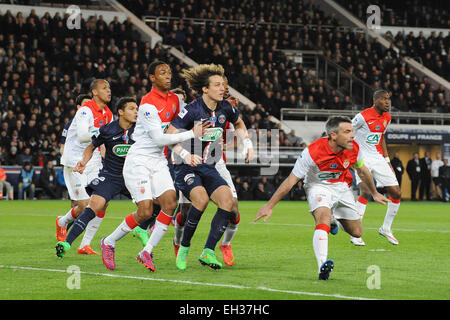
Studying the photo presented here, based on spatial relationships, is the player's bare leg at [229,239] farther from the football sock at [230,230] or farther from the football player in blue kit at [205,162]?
the football player in blue kit at [205,162]

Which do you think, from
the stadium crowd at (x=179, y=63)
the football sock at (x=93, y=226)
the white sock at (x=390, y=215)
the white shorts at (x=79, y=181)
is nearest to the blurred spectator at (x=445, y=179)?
the stadium crowd at (x=179, y=63)

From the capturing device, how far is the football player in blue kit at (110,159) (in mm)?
10406

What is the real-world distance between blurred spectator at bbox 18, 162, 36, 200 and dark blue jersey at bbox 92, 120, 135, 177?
1715 centimetres

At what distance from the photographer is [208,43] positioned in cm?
3550

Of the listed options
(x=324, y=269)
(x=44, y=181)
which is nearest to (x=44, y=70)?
(x=44, y=181)

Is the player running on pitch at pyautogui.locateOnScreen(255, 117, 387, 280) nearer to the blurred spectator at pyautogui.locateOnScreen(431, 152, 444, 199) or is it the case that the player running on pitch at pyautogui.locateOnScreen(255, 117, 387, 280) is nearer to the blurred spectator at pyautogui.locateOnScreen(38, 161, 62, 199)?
the blurred spectator at pyautogui.locateOnScreen(38, 161, 62, 199)

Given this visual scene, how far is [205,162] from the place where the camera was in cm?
920

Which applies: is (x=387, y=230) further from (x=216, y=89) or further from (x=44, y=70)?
(x=44, y=70)

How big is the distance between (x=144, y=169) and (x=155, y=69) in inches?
48.5

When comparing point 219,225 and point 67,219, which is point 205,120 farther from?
point 67,219

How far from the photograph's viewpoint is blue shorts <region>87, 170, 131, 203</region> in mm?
10500

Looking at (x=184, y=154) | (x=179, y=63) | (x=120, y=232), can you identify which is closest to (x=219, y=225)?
(x=184, y=154)

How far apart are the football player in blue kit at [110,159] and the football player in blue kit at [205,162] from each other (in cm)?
137

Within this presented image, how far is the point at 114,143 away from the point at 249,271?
2911 millimetres
